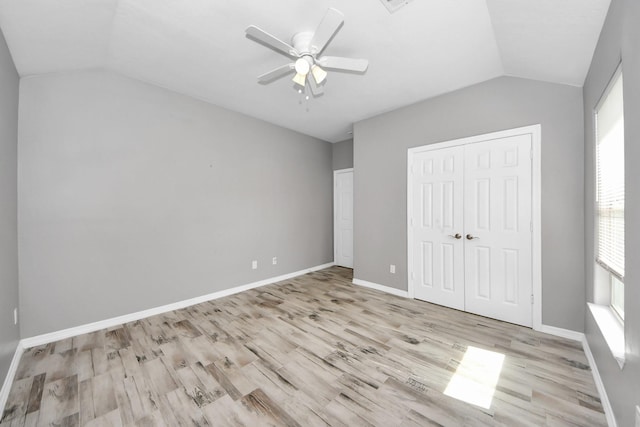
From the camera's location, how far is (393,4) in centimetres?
173

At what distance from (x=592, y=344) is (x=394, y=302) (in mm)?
1820

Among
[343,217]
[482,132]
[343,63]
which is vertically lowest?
[343,217]

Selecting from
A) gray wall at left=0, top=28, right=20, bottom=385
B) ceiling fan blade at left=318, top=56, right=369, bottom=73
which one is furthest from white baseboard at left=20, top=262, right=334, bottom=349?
ceiling fan blade at left=318, top=56, right=369, bottom=73

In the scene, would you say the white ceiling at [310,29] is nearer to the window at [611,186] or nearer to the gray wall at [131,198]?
the gray wall at [131,198]

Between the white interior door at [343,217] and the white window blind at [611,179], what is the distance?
3631 millimetres

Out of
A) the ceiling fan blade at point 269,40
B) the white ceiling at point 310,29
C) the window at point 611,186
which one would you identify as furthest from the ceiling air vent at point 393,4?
the window at point 611,186

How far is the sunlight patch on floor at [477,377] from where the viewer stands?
167cm

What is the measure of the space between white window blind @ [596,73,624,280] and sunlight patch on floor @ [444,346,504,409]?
1076 mm

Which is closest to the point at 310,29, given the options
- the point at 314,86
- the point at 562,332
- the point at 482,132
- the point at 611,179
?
the point at 314,86

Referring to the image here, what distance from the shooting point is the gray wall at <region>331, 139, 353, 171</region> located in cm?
517

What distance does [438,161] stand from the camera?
10.5 feet

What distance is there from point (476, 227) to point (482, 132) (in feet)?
3.69

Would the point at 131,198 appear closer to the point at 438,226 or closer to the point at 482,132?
the point at 438,226

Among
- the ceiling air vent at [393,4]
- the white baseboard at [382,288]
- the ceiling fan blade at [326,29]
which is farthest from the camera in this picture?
the white baseboard at [382,288]
